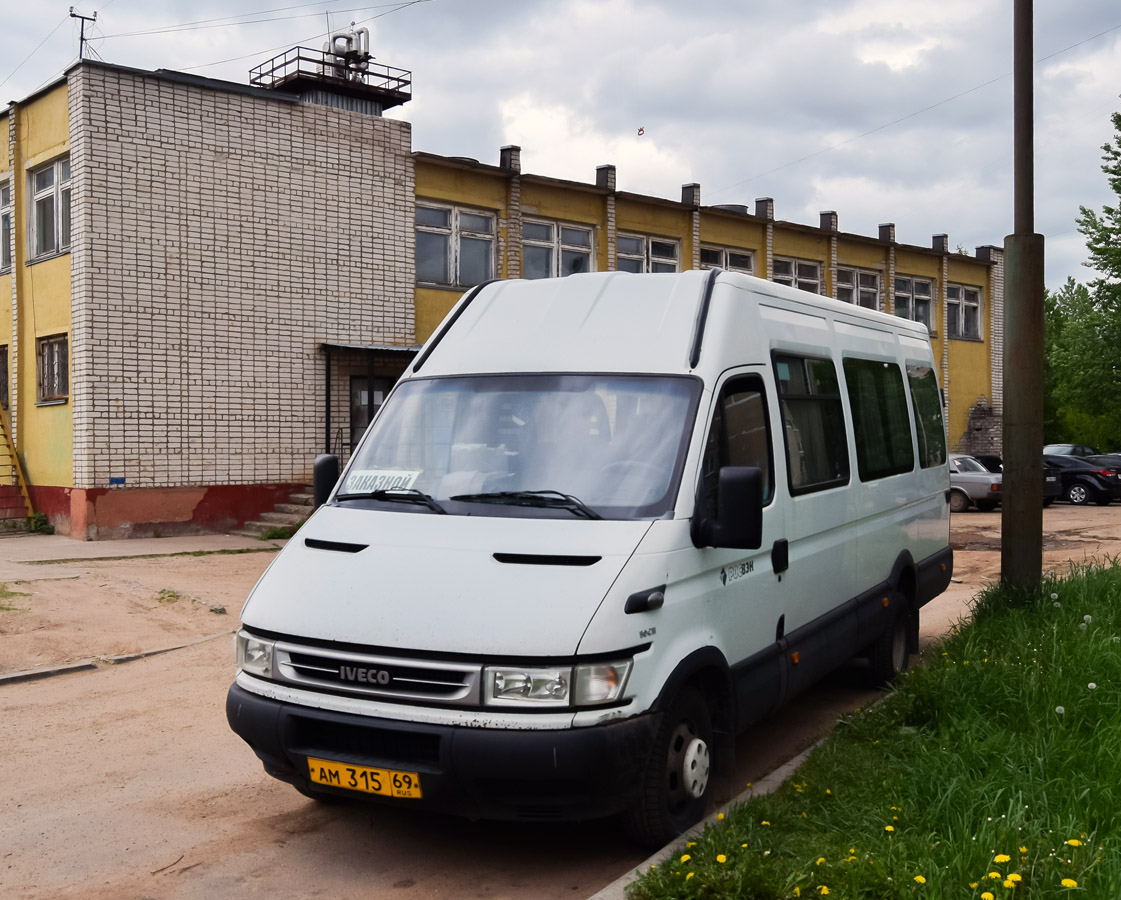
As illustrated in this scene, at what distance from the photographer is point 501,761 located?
13.6 ft

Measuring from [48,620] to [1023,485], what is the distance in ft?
27.2

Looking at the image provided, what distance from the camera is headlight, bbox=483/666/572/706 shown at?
165 inches

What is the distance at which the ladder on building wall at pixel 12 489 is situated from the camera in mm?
19047

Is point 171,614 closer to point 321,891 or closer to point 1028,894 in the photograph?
point 321,891

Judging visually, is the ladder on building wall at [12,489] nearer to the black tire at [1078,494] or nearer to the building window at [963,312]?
the black tire at [1078,494]

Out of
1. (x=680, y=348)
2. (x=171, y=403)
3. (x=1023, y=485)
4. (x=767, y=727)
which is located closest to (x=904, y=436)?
(x=1023, y=485)

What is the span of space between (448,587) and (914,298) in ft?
103

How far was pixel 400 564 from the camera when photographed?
461 centimetres

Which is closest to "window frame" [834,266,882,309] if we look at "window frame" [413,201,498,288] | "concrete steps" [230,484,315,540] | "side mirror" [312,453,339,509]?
"window frame" [413,201,498,288]

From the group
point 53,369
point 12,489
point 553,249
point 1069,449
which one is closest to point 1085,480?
point 1069,449

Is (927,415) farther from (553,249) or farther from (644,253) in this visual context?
(644,253)

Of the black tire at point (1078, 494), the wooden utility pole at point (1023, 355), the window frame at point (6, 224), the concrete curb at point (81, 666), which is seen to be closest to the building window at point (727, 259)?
the black tire at point (1078, 494)

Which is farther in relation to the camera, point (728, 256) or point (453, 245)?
point (728, 256)

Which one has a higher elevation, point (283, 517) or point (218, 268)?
point (218, 268)
